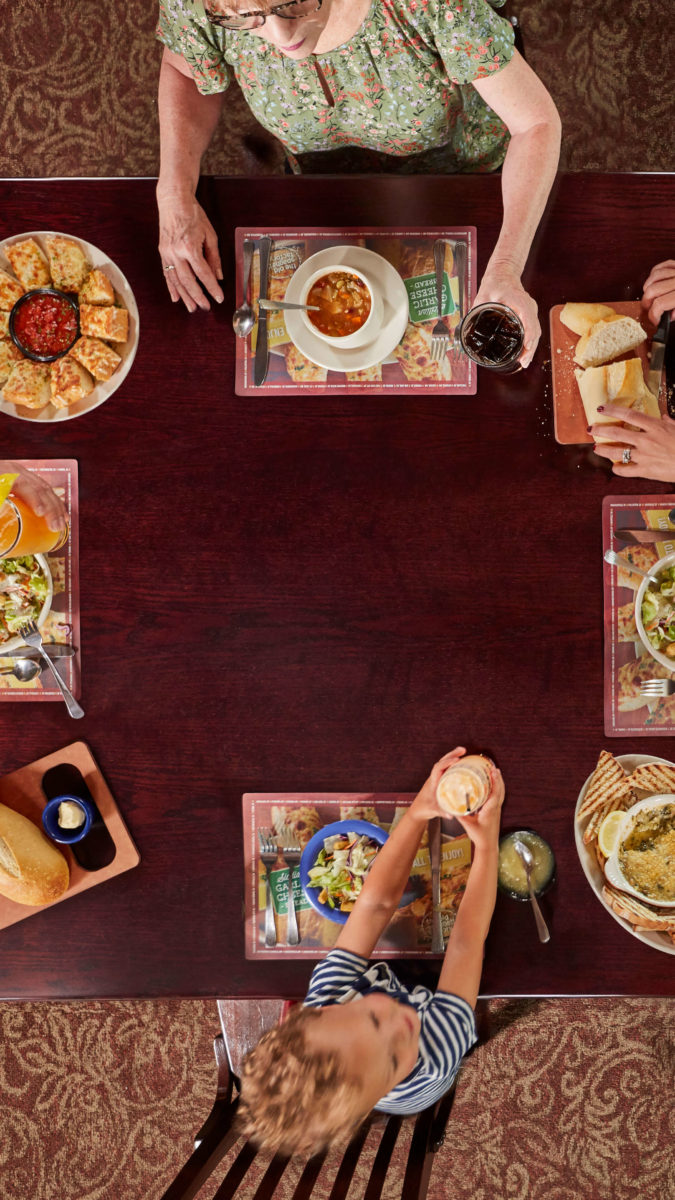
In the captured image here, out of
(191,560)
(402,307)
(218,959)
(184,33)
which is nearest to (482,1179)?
(218,959)

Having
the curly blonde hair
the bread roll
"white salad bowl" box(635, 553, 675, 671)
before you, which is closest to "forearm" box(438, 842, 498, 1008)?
the curly blonde hair

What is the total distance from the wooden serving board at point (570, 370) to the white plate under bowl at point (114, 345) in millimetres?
825

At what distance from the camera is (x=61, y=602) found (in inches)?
64.7

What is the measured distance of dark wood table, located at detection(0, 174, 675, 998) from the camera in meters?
1.61

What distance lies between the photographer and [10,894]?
1.56 m

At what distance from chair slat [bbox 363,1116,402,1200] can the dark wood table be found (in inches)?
16.2

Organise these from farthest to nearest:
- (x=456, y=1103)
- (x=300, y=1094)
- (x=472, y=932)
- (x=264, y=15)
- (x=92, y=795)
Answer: (x=456, y=1103), (x=92, y=795), (x=472, y=932), (x=300, y=1094), (x=264, y=15)

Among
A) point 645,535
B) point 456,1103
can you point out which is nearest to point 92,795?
point 645,535

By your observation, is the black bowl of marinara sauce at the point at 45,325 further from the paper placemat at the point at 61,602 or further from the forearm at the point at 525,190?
the forearm at the point at 525,190

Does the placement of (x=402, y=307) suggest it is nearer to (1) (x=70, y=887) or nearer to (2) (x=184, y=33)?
(2) (x=184, y=33)

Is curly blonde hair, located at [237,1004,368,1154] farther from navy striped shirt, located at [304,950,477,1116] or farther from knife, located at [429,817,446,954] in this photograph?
knife, located at [429,817,446,954]

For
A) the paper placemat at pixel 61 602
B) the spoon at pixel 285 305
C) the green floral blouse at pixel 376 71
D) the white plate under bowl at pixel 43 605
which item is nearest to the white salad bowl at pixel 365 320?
the spoon at pixel 285 305

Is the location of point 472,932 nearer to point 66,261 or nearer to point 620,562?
point 620,562

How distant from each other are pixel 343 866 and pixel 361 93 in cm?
148
